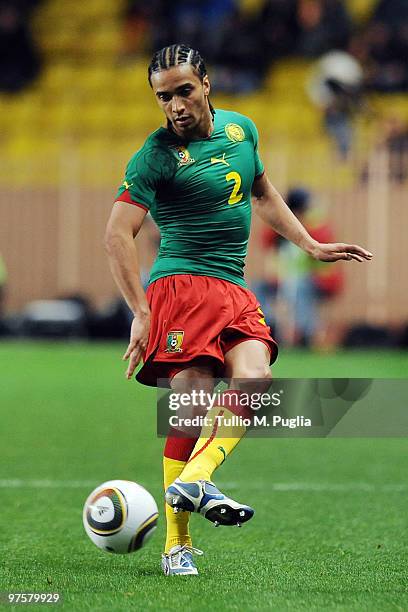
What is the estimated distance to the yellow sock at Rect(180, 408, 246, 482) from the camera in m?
4.72

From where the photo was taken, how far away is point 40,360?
16.3 metres

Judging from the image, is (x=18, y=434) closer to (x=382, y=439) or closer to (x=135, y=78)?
(x=382, y=439)

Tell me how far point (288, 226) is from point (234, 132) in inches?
19.6

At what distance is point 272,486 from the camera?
7.36m

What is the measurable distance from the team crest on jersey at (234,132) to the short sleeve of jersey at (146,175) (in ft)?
1.09

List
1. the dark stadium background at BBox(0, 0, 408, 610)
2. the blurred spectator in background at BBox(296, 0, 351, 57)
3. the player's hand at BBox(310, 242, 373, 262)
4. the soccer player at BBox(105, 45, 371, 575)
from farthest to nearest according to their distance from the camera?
the blurred spectator in background at BBox(296, 0, 351, 57)
the dark stadium background at BBox(0, 0, 408, 610)
the player's hand at BBox(310, 242, 373, 262)
the soccer player at BBox(105, 45, 371, 575)

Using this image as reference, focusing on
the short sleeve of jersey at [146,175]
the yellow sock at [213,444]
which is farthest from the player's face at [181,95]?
the yellow sock at [213,444]

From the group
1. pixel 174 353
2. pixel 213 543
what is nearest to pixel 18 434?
pixel 213 543

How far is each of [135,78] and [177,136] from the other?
1775 cm

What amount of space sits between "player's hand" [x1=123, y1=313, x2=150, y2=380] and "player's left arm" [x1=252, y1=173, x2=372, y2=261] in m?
0.93

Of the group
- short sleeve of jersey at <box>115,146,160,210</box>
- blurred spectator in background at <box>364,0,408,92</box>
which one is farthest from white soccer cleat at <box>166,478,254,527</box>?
blurred spectator in background at <box>364,0,408,92</box>

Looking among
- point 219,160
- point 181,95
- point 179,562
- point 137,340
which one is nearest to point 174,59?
point 181,95

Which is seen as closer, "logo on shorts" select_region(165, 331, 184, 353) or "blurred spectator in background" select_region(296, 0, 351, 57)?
"logo on shorts" select_region(165, 331, 184, 353)

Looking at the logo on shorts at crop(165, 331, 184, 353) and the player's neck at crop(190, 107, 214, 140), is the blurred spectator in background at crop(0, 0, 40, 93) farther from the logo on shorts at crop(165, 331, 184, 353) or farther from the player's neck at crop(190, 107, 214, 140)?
the logo on shorts at crop(165, 331, 184, 353)
